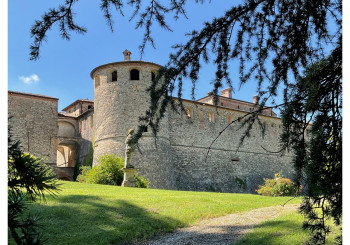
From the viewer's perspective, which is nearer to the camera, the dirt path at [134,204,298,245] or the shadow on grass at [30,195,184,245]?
the shadow on grass at [30,195,184,245]

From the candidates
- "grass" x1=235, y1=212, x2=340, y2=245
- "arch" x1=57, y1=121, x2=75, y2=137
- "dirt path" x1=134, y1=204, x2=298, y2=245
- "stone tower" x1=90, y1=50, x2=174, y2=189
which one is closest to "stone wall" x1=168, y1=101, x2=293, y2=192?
"stone tower" x1=90, y1=50, x2=174, y2=189

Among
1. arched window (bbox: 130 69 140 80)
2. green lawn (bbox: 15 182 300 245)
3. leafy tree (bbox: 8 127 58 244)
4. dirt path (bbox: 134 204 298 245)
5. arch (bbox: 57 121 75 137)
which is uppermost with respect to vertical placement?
arched window (bbox: 130 69 140 80)

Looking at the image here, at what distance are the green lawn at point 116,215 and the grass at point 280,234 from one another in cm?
169

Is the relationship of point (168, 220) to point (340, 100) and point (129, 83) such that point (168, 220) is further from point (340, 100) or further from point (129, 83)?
point (129, 83)

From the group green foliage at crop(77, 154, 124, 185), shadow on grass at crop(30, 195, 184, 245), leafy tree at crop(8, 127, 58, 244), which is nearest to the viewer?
leafy tree at crop(8, 127, 58, 244)

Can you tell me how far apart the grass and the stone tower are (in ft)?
43.1

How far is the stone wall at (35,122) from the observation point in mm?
22328

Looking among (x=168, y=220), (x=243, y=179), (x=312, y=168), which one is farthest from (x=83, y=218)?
(x=243, y=179)

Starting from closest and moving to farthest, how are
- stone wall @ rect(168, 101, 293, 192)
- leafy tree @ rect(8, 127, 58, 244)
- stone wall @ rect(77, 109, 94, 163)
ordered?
leafy tree @ rect(8, 127, 58, 244)
stone wall @ rect(168, 101, 293, 192)
stone wall @ rect(77, 109, 94, 163)

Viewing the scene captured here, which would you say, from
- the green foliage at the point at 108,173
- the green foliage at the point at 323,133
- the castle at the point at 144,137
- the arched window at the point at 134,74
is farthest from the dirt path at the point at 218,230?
the arched window at the point at 134,74

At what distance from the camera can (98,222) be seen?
683 centimetres

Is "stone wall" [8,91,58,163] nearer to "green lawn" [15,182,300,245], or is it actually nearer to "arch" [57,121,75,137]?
"arch" [57,121,75,137]

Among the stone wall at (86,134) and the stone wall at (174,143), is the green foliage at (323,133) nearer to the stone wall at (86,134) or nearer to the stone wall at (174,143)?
the stone wall at (174,143)

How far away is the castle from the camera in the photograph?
2047 centimetres
